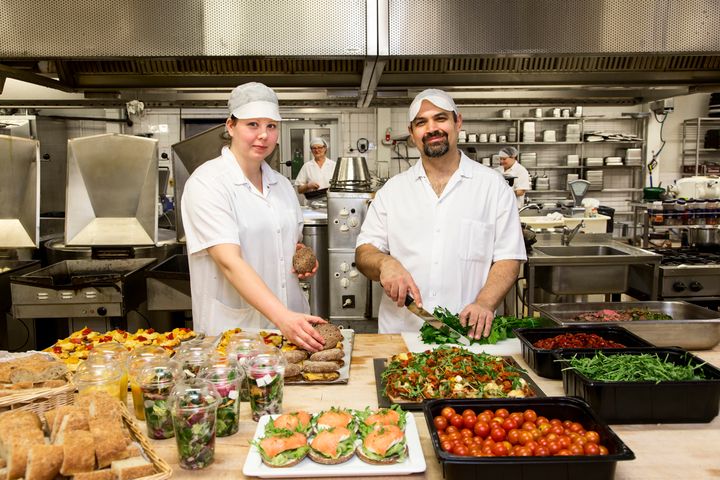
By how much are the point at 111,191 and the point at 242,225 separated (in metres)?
2.20

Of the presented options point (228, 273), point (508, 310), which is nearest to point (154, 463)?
point (228, 273)

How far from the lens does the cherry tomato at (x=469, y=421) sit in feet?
4.60

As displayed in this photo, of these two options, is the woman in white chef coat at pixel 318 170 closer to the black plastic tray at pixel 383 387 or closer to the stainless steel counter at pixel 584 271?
the stainless steel counter at pixel 584 271

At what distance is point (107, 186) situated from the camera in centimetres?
430

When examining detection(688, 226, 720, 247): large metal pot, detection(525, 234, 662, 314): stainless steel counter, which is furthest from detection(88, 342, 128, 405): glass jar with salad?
detection(688, 226, 720, 247): large metal pot

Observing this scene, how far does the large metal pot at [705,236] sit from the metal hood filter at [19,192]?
17.7 feet

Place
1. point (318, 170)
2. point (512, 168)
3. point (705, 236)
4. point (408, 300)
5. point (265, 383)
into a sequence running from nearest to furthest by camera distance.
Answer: point (265, 383) < point (408, 300) < point (705, 236) < point (318, 170) < point (512, 168)

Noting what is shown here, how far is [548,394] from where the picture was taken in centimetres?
179

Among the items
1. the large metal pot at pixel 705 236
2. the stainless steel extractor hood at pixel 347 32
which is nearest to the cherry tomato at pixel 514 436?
the stainless steel extractor hood at pixel 347 32

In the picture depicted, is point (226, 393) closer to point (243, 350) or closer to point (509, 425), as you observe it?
point (243, 350)

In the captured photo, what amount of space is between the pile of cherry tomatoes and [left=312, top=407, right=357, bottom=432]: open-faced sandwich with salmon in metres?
0.21

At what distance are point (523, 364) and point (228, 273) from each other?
119 centimetres

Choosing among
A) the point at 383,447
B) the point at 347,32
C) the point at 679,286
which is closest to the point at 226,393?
the point at 383,447

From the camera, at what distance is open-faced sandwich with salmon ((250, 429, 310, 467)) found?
4.35 ft
